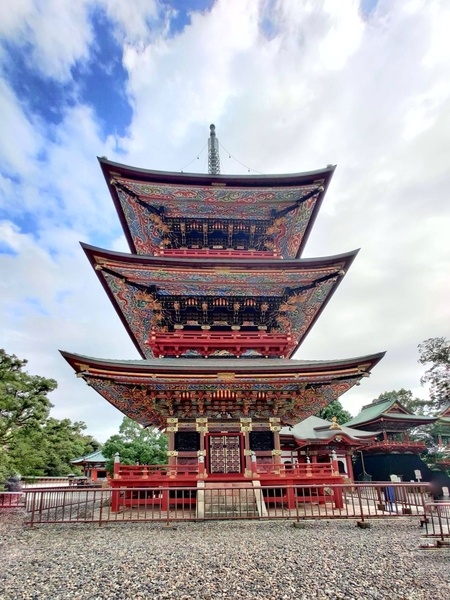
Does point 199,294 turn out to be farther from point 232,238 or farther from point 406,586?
point 406,586

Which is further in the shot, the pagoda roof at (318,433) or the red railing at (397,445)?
the red railing at (397,445)

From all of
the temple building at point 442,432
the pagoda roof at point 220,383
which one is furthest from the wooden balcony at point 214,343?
the temple building at point 442,432

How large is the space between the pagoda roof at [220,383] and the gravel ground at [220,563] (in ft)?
14.5

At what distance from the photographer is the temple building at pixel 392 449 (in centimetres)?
3075

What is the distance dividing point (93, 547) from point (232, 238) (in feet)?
40.7

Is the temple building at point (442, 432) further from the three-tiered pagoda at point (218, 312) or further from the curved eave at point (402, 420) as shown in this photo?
the three-tiered pagoda at point (218, 312)

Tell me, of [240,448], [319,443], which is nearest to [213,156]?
[240,448]

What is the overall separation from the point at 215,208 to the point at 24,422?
13.2 meters

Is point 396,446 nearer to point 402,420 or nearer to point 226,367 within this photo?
point 402,420

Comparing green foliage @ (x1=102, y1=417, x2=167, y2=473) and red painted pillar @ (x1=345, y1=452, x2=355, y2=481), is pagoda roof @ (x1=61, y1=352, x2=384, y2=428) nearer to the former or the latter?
red painted pillar @ (x1=345, y1=452, x2=355, y2=481)

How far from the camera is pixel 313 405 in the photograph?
52.0ft

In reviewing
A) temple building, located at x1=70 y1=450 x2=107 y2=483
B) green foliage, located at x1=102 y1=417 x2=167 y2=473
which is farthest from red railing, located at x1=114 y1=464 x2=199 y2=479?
temple building, located at x1=70 y1=450 x2=107 y2=483

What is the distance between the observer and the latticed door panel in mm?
14141

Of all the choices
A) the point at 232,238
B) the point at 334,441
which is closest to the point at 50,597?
the point at 232,238
